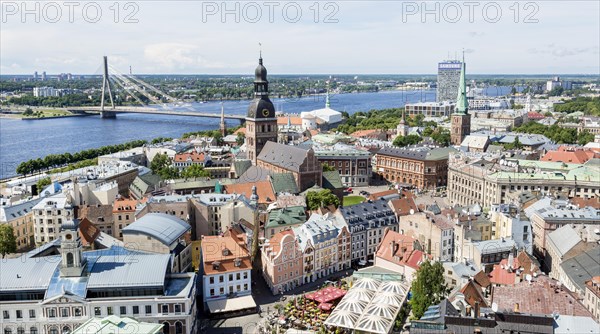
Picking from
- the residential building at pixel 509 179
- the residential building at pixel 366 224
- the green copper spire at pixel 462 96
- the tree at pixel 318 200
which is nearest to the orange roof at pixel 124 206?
the tree at pixel 318 200

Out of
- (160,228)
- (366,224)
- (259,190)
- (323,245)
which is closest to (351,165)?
(259,190)

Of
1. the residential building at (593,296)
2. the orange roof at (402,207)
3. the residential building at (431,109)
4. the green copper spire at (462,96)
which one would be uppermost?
the green copper spire at (462,96)

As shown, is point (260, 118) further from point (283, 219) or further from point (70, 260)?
point (70, 260)

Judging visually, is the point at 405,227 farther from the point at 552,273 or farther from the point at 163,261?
the point at 163,261

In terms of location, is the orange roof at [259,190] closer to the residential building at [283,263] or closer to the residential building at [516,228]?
the residential building at [283,263]

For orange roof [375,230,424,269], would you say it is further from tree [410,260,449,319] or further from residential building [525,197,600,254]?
residential building [525,197,600,254]

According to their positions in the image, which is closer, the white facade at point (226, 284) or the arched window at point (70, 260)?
the arched window at point (70, 260)

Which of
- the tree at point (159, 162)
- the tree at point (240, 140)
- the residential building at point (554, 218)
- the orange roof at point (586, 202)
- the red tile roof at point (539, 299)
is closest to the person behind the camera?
the red tile roof at point (539, 299)
